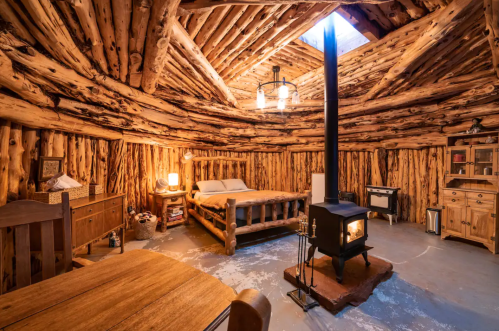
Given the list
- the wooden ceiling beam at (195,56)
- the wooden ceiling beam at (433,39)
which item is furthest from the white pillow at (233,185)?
the wooden ceiling beam at (433,39)

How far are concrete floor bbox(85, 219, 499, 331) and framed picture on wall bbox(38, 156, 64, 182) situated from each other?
1.51 metres

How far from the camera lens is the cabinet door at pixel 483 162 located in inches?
158

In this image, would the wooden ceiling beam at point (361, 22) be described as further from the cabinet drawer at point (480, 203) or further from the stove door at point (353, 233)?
the cabinet drawer at point (480, 203)

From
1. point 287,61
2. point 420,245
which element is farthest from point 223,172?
point 420,245

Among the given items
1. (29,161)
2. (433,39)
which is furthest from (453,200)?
(29,161)

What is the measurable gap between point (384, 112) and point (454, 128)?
144cm

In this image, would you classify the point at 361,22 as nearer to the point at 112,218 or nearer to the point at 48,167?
the point at 112,218

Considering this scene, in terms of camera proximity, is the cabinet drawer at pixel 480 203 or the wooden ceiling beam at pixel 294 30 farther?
the cabinet drawer at pixel 480 203

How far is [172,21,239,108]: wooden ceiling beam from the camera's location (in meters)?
2.74

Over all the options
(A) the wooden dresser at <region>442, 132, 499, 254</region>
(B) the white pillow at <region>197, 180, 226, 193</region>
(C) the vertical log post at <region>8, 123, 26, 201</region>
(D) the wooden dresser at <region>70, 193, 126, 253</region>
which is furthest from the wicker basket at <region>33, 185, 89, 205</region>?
(A) the wooden dresser at <region>442, 132, 499, 254</region>

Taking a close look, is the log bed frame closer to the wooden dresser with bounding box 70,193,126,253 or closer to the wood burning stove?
the wood burning stove

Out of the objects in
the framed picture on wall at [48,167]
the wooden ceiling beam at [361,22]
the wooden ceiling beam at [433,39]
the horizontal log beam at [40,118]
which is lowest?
the framed picture on wall at [48,167]

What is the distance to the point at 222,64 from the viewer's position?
3832 mm

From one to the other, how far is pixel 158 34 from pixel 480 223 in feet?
20.6
